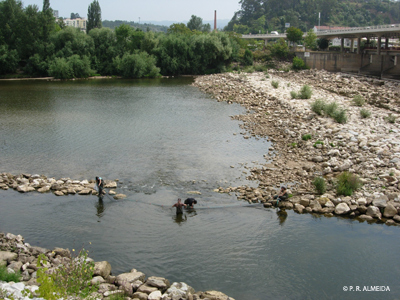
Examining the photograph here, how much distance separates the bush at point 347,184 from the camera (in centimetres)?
1742

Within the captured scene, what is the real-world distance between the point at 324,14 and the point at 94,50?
141 m

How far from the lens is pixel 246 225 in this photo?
15.4 m

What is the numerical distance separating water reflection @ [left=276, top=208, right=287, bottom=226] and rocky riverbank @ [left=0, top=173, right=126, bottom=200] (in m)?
7.49

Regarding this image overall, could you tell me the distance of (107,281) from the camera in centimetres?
1121

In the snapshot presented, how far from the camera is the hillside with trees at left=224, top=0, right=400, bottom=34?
178750 millimetres

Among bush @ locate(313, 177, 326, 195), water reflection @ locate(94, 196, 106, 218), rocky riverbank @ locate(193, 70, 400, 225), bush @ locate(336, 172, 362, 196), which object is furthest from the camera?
bush @ locate(313, 177, 326, 195)

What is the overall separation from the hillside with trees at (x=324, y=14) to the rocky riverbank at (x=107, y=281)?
173 meters

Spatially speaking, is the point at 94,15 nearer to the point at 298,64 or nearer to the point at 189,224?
the point at 298,64

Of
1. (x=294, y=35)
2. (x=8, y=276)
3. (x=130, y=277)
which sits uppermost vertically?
(x=294, y=35)

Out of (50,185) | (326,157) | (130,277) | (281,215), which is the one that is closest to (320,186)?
(281,215)

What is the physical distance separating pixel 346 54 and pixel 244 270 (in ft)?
244

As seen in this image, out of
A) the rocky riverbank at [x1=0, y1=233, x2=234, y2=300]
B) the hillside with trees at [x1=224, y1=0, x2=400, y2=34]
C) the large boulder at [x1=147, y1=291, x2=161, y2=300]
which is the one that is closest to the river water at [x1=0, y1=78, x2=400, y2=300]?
the rocky riverbank at [x1=0, y1=233, x2=234, y2=300]

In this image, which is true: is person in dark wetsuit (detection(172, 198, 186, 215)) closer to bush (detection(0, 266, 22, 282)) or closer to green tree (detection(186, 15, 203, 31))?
bush (detection(0, 266, 22, 282))

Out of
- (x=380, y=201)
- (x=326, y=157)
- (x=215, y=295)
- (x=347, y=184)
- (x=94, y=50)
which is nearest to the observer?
(x=215, y=295)
